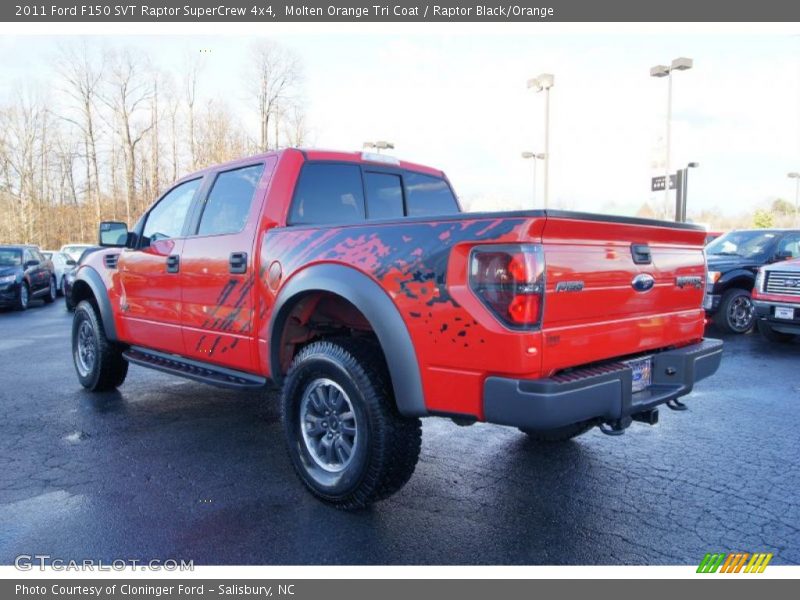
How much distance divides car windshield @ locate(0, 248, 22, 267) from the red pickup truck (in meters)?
12.9

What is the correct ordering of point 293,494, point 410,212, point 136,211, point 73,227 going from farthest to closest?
point 73,227 → point 136,211 → point 410,212 → point 293,494

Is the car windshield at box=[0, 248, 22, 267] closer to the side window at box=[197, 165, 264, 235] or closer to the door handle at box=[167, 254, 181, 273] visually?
the door handle at box=[167, 254, 181, 273]

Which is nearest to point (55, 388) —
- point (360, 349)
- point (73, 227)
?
point (360, 349)

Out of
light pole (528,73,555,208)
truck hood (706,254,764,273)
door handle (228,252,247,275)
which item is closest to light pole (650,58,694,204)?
light pole (528,73,555,208)

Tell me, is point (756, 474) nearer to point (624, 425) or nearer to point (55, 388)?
point (624, 425)

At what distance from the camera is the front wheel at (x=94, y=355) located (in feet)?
18.9

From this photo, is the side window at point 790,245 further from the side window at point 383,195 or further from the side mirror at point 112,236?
the side mirror at point 112,236

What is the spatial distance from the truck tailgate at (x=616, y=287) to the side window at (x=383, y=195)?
1957mm

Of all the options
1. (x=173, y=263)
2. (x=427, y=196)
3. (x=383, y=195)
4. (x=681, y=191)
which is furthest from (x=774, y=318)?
(x=681, y=191)

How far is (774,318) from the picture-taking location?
326 inches

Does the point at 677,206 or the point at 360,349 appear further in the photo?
the point at 677,206

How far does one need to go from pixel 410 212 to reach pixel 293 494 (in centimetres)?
231

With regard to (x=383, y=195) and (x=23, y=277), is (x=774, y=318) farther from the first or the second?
(x=23, y=277)

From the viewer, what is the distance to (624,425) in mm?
2953
